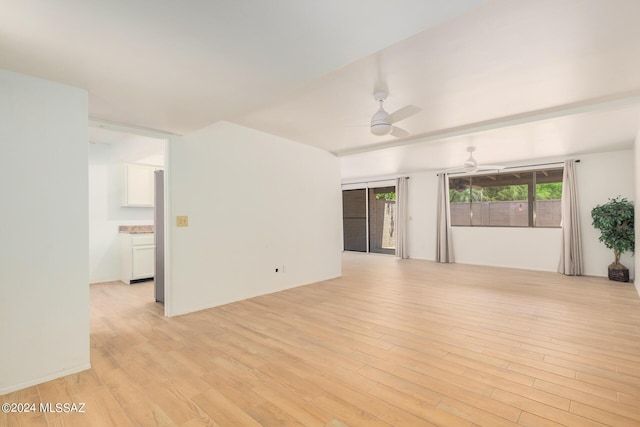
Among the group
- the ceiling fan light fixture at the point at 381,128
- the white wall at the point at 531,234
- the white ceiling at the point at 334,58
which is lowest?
the white wall at the point at 531,234

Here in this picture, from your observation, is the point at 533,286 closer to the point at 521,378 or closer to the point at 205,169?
the point at 521,378

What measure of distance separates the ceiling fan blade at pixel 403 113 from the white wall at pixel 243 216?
2303 millimetres

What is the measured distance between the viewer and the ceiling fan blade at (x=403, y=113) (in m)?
2.67

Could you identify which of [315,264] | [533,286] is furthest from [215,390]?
[533,286]

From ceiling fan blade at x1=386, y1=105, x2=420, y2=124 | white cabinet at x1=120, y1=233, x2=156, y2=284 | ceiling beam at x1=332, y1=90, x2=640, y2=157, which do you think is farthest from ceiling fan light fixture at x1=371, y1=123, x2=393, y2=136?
white cabinet at x1=120, y1=233, x2=156, y2=284

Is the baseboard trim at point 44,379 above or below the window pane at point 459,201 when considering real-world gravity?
below

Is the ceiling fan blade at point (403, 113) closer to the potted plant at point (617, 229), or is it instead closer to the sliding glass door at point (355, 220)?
the potted plant at point (617, 229)

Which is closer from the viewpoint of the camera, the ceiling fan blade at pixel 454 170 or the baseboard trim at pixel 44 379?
the baseboard trim at pixel 44 379

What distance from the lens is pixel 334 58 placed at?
195cm

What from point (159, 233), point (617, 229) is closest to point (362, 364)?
point (159, 233)

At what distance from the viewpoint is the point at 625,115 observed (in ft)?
12.0

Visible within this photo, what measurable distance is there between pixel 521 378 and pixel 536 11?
8.03 ft

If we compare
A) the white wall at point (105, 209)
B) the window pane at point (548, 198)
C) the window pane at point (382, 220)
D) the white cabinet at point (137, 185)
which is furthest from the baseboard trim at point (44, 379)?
the window pane at point (382, 220)

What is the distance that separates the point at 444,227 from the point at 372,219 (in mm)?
2496
